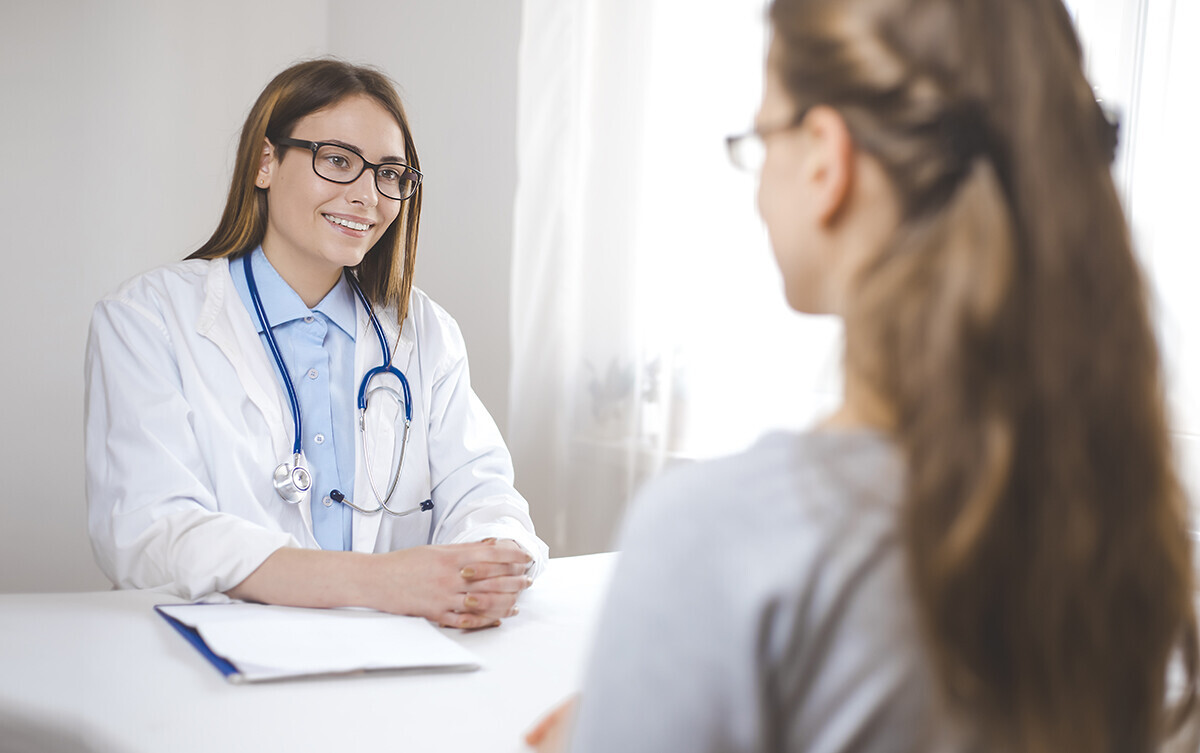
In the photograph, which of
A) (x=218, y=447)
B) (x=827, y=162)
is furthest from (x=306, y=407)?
(x=827, y=162)

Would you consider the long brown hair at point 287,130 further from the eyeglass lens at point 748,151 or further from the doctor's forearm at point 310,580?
the eyeglass lens at point 748,151

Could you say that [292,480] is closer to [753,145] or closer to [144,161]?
[753,145]

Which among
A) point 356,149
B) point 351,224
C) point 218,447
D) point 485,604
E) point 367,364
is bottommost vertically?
point 485,604

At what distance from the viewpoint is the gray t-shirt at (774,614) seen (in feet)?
1.41

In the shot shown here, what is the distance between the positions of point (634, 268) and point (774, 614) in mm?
1941

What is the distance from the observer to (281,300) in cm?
161

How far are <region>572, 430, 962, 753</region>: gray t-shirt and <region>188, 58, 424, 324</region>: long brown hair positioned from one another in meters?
1.36

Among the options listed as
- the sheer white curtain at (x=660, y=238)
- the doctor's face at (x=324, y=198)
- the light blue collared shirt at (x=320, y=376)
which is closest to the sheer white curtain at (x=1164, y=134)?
the sheer white curtain at (x=660, y=238)

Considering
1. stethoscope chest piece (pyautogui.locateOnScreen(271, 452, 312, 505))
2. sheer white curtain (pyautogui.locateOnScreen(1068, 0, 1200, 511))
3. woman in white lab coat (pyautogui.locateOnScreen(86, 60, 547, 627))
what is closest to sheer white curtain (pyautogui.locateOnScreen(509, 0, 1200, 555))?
sheer white curtain (pyautogui.locateOnScreen(1068, 0, 1200, 511))

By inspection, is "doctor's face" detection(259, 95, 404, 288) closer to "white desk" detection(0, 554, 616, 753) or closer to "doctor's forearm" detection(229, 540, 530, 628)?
"doctor's forearm" detection(229, 540, 530, 628)

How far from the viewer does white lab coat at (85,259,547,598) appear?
49.8 inches

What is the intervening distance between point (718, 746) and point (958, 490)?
16 cm

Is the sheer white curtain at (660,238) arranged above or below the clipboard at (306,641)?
above

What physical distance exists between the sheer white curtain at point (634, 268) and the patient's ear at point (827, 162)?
152 cm
